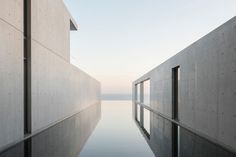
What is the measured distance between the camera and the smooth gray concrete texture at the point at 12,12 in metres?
5.38

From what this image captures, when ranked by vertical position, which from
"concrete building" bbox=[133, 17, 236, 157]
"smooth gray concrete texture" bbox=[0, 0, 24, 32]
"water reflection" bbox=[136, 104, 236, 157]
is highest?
"smooth gray concrete texture" bbox=[0, 0, 24, 32]

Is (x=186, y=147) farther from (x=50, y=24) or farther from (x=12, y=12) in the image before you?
(x=50, y=24)

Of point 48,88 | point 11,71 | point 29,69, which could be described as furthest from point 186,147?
point 48,88

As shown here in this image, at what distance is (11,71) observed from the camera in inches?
228

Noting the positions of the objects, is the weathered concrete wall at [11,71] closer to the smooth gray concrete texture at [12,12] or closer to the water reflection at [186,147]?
the smooth gray concrete texture at [12,12]

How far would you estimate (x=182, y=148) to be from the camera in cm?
545

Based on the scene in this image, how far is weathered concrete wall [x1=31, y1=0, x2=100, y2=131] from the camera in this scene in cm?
759

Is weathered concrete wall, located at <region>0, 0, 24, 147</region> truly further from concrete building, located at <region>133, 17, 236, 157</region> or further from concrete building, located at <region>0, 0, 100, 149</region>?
concrete building, located at <region>133, 17, 236, 157</region>

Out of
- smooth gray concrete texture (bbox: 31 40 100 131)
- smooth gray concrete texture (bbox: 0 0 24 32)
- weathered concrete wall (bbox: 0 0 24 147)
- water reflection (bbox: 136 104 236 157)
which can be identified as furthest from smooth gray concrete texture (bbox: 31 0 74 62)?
water reflection (bbox: 136 104 236 157)

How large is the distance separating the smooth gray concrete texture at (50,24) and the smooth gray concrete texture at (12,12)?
3.28ft

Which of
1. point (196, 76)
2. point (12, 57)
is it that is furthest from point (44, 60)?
point (196, 76)

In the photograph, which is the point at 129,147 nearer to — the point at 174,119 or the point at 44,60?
the point at 44,60

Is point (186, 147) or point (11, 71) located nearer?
point (186, 147)

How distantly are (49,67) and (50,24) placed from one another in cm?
185
